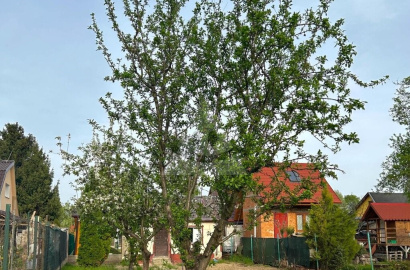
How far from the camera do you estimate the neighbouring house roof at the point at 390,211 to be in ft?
97.0

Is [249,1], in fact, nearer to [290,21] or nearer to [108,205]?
[290,21]

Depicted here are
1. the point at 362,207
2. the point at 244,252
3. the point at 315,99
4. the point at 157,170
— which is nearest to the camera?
the point at 315,99

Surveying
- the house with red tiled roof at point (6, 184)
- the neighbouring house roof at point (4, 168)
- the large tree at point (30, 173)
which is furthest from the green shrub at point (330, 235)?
the large tree at point (30, 173)

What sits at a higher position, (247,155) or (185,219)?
(247,155)

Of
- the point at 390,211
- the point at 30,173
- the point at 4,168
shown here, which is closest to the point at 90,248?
the point at 4,168

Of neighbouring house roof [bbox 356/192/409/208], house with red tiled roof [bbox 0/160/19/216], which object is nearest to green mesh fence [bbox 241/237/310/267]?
house with red tiled roof [bbox 0/160/19/216]

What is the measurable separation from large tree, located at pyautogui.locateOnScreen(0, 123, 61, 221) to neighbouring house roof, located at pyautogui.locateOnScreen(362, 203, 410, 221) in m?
27.1

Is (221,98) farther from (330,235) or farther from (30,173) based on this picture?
(30,173)

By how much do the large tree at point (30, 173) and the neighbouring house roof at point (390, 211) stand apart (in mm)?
27077

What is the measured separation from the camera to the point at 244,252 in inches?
1111

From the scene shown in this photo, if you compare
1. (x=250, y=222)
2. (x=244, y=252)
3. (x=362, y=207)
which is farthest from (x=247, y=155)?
(x=362, y=207)

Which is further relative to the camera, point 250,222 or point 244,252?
point 244,252

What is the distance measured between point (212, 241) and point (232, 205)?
0.94 meters

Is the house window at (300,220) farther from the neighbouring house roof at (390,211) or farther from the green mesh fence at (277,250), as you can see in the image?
the neighbouring house roof at (390,211)
